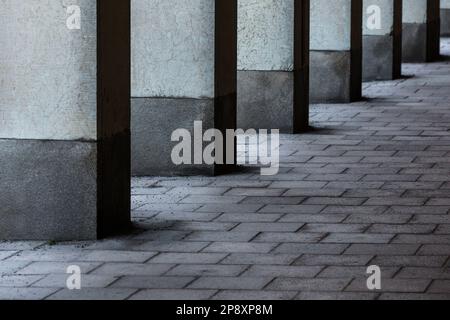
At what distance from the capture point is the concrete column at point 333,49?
1775 centimetres

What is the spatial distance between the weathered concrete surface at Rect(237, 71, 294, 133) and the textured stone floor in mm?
1056

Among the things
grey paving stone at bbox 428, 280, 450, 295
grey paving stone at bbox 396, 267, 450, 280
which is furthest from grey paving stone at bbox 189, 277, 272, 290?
grey paving stone at bbox 428, 280, 450, 295

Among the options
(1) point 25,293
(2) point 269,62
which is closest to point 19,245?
(1) point 25,293

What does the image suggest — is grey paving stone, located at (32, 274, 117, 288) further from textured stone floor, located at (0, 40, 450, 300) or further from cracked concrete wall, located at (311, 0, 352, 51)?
cracked concrete wall, located at (311, 0, 352, 51)

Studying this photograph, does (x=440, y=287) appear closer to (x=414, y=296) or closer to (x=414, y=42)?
(x=414, y=296)

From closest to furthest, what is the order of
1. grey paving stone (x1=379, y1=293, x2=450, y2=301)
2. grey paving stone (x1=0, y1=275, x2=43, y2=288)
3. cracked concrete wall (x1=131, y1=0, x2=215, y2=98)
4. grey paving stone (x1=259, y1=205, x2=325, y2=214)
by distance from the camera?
grey paving stone (x1=379, y1=293, x2=450, y2=301) → grey paving stone (x1=0, y1=275, x2=43, y2=288) → grey paving stone (x1=259, y1=205, x2=325, y2=214) → cracked concrete wall (x1=131, y1=0, x2=215, y2=98)

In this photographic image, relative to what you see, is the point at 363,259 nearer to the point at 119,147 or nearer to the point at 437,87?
the point at 119,147

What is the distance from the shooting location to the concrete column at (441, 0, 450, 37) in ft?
104

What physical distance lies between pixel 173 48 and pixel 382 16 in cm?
960

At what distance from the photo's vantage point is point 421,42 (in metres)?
24.3
